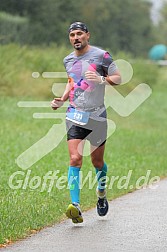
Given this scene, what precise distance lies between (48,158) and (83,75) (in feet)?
19.8

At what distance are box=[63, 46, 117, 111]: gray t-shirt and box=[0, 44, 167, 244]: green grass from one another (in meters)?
1.35

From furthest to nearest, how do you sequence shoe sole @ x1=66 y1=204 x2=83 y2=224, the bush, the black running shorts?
the bush → the black running shorts → shoe sole @ x1=66 y1=204 x2=83 y2=224

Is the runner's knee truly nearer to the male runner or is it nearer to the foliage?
the male runner

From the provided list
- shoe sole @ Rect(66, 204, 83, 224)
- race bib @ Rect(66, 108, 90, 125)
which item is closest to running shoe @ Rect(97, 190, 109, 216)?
shoe sole @ Rect(66, 204, 83, 224)

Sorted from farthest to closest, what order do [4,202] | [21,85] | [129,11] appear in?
[129,11] < [21,85] < [4,202]

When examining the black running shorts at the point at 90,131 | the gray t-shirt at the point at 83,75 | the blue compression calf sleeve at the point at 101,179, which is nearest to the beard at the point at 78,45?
the gray t-shirt at the point at 83,75

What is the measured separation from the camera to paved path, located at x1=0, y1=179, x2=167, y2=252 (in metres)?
7.20

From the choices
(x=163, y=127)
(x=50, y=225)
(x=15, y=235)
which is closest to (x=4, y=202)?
(x=50, y=225)

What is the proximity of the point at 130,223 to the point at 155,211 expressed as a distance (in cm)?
91

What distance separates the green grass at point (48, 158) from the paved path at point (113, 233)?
10.7 inches

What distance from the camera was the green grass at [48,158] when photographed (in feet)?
28.5

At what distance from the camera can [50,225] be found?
328 inches

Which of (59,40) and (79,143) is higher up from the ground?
(79,143)

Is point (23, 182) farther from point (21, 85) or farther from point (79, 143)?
point (21, 85)
